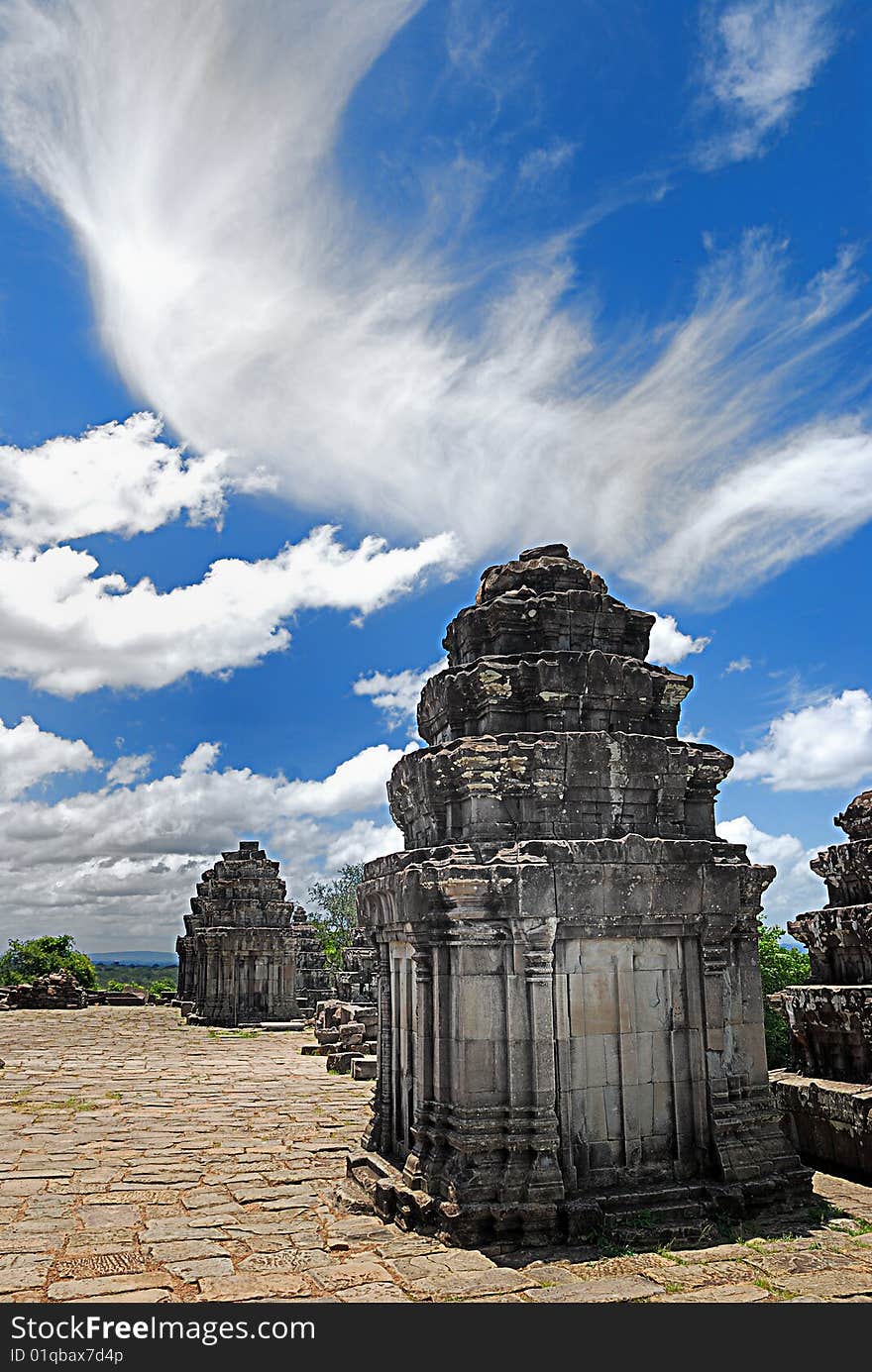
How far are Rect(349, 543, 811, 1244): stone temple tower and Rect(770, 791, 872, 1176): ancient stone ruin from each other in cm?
104

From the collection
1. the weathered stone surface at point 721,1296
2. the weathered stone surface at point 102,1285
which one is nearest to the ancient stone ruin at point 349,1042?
the weathered stone surface at point 102,1285

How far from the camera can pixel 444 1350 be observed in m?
5.38

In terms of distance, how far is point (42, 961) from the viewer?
56000 mm

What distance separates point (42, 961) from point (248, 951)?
101 feet

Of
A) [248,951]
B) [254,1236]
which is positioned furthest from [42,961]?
[254,1236]

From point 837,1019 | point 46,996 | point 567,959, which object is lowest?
point 46,996

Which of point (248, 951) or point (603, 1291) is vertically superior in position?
point (248, 951)

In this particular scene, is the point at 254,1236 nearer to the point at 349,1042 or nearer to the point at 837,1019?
the point at 837,1019

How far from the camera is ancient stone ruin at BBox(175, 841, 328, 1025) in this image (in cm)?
3120

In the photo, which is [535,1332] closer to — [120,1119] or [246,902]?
[120,1119]

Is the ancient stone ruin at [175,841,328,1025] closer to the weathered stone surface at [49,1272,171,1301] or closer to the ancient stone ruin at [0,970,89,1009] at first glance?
the ancient stone ruin at [0,970,89,1009]

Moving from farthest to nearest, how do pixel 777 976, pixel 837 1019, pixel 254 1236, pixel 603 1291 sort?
pixel 777 976, pixel 837 1019, pixel 254 1236, pixel 603 1291

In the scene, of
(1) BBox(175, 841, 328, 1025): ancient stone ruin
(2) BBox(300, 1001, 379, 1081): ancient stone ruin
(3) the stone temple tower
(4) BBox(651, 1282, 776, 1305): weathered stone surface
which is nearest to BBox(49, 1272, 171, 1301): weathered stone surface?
(3) the stone temple tower

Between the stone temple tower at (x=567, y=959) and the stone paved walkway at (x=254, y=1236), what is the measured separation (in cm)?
60
